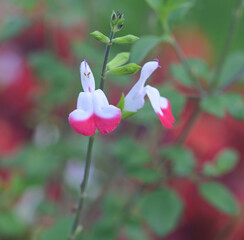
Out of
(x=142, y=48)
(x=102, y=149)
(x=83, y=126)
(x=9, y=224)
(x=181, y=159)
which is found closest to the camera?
(x=83, y=126)

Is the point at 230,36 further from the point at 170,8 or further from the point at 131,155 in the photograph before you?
the point at 131,155

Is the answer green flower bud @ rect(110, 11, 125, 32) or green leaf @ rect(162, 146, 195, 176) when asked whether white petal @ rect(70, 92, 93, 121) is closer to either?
green flower bud @ rect(110, 11, 125, 32)

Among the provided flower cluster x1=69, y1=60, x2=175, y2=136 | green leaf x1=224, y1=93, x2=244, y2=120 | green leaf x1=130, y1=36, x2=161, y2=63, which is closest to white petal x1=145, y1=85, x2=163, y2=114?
flower cluster x1=69, y1=60, x2=175, y2=136

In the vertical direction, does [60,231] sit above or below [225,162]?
below

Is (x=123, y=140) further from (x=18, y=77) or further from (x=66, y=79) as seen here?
(x=18, y=77)

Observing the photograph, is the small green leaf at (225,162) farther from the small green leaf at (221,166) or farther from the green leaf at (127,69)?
the green leaf at (127,69)

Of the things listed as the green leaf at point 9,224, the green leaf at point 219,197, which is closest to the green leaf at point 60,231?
the green leaf at point 9,224

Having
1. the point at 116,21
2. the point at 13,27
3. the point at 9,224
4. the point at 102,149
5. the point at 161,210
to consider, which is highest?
the point at 116,21

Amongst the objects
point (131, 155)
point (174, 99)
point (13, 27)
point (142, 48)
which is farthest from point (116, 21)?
point (13, 27)
